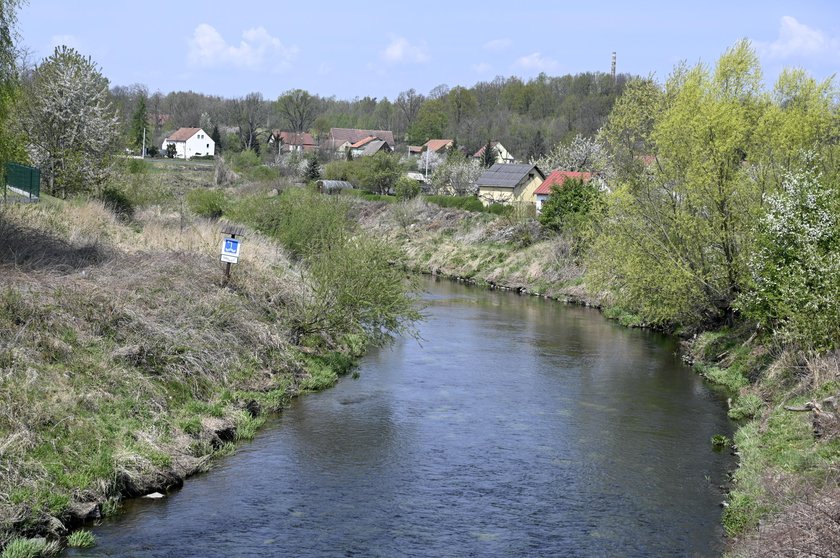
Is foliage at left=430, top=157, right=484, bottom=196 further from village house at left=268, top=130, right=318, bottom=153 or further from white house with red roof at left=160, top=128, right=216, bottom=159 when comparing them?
white house with red roof at left=160, top=128, right=216, bottom=159

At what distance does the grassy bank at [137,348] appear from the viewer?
15.1 m

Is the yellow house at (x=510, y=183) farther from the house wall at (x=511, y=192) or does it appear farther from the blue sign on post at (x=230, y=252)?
the blue sign on post at (x=230, y=252)

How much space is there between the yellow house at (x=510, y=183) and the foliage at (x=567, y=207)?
2230cm

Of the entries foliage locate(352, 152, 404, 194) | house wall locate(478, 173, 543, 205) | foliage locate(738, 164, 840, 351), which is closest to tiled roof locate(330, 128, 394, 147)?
foliage locate(352, 152, 404, 194)

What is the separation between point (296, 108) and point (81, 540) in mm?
142357

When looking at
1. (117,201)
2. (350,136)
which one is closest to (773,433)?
(117,201)

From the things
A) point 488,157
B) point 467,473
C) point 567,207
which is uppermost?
point 488,157

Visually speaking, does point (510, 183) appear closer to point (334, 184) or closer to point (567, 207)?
point (334, 184)

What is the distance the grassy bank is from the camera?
49.5ft

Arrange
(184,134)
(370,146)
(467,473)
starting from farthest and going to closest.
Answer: (370,146), (184,134), (467,473)

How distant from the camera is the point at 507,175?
80.6 meters

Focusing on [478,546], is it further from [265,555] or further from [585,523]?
[265,555]

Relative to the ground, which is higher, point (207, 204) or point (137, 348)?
point (207, 204)

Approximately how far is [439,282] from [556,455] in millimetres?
35661
